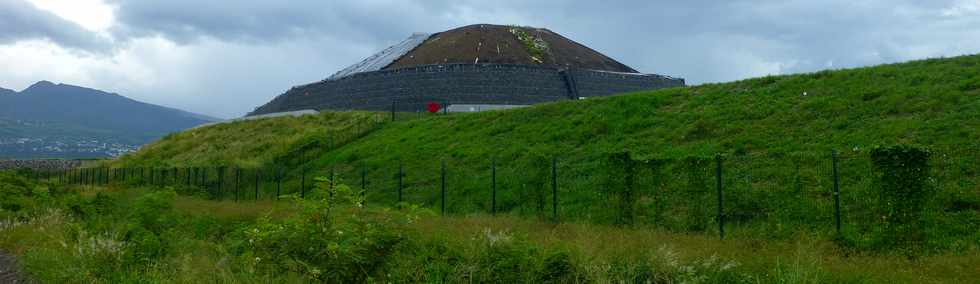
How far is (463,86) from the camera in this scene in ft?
195

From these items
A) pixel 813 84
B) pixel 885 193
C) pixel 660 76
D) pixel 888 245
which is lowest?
pixel 888 245

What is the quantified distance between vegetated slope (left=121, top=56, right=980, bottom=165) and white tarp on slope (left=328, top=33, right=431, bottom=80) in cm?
3740

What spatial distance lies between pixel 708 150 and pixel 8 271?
17309mm

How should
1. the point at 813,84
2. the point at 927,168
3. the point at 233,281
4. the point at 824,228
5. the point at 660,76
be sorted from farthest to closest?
the point at 660,76 < the point at 813,84 < the point at 824,228 < the point at 927,168 < the point at 233,281

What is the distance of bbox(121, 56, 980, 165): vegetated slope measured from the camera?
61.8 feet

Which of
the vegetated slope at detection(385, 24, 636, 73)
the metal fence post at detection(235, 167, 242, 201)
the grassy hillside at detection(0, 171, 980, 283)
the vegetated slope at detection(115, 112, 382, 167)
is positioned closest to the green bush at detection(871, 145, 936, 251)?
the grassy hillside at detection(0, 171, 980, 283)

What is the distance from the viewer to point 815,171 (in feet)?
51.7

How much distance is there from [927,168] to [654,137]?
1280cm

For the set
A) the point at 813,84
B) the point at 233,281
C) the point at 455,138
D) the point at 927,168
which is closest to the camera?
the point at 233,281

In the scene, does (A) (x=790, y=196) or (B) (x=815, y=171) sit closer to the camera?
(A) (x=790, y=196)

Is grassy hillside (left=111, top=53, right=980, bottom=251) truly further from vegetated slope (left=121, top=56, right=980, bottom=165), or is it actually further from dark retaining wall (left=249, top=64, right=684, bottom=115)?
dark retaining wall (left=249, top=64, right=684, bottom=115)

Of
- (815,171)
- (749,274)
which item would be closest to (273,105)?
(815,171)

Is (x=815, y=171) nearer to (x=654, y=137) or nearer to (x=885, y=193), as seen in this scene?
(x=885, y=193)

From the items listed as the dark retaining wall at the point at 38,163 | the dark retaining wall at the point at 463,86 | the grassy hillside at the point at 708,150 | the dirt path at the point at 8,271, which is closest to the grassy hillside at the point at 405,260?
the dirt path at the point at 8,271
